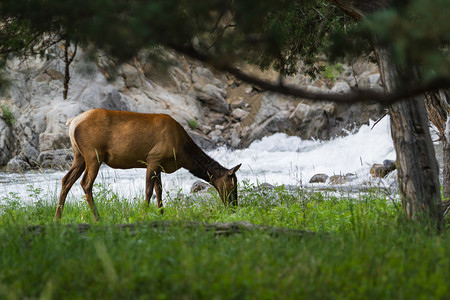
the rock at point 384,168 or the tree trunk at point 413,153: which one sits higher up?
the rock at point 384,168

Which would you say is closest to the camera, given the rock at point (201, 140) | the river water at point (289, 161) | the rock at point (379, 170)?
the rock at point (379, 170)

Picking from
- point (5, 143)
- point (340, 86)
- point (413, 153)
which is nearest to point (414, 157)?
point (413, 153)

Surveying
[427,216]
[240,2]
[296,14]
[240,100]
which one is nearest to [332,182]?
[296,14]

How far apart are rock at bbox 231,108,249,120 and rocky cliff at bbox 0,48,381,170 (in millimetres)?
55

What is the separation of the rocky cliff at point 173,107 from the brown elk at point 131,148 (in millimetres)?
7779

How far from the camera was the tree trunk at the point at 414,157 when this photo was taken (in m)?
3.81

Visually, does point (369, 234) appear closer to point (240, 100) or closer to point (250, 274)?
point (250, 274)

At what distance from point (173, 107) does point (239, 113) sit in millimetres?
→ 4400

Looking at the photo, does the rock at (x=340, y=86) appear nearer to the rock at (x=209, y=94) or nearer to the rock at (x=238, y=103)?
the rock at (x=238, y=103)

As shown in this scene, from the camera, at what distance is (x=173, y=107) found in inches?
869

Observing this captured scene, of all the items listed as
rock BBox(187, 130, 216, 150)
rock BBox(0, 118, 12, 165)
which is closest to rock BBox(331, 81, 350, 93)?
rock BBox(187, 130, 216, 150)

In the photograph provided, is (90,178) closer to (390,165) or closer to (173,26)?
(173,26)

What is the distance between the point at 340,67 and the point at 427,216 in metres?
22.5

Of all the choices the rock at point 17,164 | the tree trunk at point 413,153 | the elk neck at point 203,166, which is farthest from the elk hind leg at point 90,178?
the rock at point 17,164
